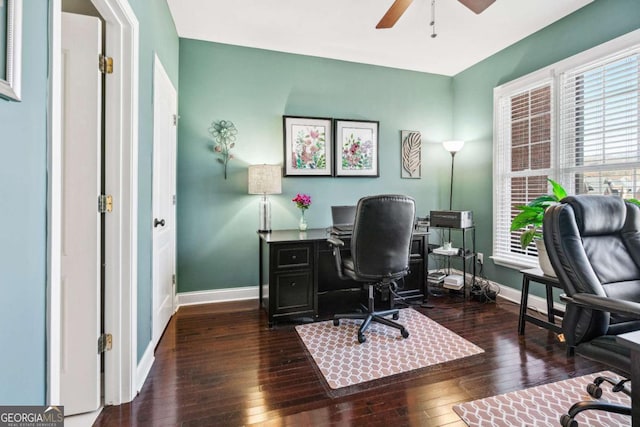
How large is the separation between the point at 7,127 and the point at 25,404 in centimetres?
77

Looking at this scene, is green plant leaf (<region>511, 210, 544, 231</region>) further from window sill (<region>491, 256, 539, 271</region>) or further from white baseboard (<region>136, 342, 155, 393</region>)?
white baseboard (<region>136, 342, 155, 393</region>)

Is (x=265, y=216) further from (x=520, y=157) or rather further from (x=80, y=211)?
(x=520, y=157)

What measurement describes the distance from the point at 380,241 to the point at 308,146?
65.9 inches

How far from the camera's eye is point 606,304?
125 cm

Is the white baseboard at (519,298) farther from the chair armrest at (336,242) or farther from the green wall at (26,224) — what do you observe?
the green wall at (26,224)

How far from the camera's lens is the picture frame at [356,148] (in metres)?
3.71

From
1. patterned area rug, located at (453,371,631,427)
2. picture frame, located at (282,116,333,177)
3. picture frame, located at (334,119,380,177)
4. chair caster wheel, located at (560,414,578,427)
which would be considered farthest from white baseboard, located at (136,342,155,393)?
picture frame, located at (334,119,380,177)

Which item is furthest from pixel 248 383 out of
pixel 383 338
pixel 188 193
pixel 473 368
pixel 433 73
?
pixel 433 73

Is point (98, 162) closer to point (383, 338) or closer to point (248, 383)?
point (248, 383)

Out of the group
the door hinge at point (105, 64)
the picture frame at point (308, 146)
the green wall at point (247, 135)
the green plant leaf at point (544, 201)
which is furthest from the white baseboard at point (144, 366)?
the green plant leaf at point (544, 201)

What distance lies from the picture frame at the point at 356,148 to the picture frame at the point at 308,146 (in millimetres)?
115

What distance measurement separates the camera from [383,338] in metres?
2.51

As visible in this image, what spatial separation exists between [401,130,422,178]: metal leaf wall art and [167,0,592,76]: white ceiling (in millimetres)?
923

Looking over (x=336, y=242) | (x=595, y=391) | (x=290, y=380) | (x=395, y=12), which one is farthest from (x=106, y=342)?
(x=395, y=12)
